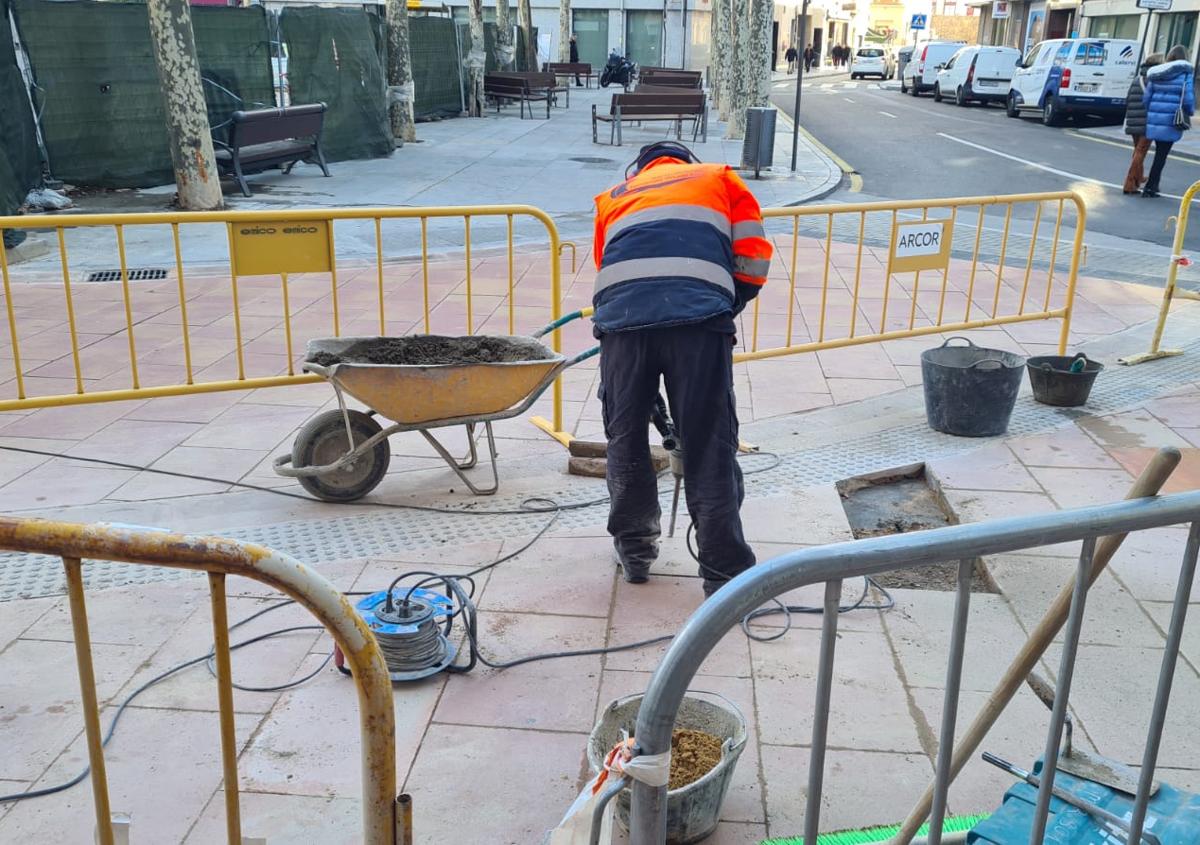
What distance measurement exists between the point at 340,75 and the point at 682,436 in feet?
50.5

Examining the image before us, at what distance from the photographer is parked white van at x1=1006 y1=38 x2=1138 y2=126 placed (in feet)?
82.5

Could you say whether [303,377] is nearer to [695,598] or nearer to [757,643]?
[695,598]

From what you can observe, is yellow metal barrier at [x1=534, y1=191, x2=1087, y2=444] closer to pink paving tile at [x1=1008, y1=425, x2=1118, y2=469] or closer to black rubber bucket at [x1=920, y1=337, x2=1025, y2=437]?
black rubber bucket at [x1=920, y1=337, x2=1025, y2=437]

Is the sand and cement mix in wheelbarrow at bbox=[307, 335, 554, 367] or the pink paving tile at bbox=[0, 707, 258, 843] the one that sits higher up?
the sand and cement mix in wheelbarrow at bbox=[307, 335, 554, 367]

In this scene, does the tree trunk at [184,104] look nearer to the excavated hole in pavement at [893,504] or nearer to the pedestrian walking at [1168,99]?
the excavated hole in pavement at [893,504]

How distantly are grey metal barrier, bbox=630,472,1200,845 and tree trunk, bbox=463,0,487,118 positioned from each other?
1015 inches

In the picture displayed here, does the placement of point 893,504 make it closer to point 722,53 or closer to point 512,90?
point 512,90

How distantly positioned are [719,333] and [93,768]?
2.55 metres

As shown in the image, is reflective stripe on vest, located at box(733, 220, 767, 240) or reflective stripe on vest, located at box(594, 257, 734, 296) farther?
reflective stripe on vest, located at box(733, 220, 767, 240)

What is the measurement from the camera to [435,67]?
998 inches

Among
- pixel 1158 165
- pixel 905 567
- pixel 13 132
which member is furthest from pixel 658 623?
pixel 1158 165

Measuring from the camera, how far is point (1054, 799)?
97.3 inches

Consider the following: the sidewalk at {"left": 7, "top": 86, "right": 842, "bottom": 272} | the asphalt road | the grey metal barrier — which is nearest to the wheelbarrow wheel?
the grey metal barrier

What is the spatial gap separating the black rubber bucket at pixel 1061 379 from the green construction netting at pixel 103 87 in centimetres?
1160
